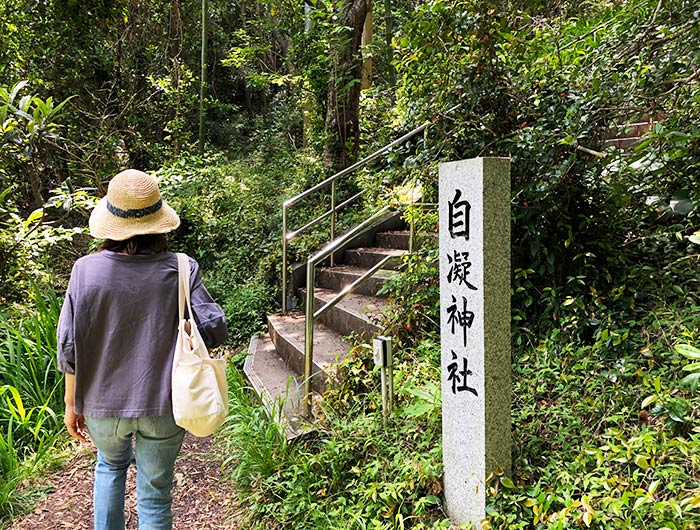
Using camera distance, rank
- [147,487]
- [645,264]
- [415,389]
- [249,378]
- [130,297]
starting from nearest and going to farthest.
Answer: [130,297] → [147,487] → [415,389] → [645,264] → [249,378]

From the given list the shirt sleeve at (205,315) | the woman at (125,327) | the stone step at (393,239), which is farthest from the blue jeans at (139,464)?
the stone step at (393,239)

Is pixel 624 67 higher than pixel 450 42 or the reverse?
the reverse

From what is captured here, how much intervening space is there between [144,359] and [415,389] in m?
1.47

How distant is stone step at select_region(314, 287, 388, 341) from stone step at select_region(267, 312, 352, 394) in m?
0.09

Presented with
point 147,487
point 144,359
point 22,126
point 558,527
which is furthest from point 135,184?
point 22,126

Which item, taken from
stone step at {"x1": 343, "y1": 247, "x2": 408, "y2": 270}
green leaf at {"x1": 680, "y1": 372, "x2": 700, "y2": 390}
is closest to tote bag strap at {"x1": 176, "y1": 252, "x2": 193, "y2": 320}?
green leaf at {"x1": 680, "y1": 372, "x2": 700, "y2": 390}

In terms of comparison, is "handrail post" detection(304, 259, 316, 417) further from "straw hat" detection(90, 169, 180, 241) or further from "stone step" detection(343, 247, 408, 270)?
"stone step" detection(343, 247, 408, 270)

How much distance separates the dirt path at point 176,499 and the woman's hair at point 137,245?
1.65 metres

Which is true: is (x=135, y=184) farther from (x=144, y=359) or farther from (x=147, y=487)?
(x=147, y=487)

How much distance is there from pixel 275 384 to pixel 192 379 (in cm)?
203

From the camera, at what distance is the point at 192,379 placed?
6.11 ft

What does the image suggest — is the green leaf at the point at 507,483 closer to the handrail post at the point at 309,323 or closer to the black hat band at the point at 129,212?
the handrail post at the point at 309,323

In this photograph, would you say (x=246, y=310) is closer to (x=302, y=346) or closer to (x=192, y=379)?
(x=302, y=346)

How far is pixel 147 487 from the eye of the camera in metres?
2.02
